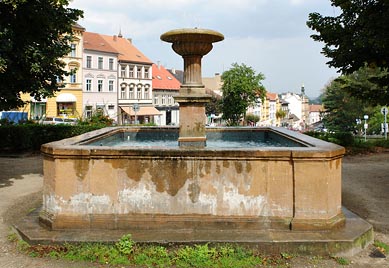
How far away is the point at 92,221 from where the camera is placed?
587cm

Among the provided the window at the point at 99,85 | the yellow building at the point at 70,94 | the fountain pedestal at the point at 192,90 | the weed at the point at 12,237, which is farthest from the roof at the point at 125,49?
the weed at the point at 12,237

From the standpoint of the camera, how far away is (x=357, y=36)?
10633mm

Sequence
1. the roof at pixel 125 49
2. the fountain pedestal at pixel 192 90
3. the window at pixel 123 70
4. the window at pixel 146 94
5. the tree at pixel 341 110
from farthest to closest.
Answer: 1. the window at pixel 146 94
2. the tree at pixel 341 110
3. the roof at pixel 125 49
4. the window at pixel 123 70
5. the fountain pedestal at pixel 192 90

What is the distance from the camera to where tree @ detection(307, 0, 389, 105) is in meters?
9.70

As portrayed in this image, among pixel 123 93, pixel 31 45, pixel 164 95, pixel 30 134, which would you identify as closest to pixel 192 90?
pixel 31 45

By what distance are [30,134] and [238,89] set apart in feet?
142

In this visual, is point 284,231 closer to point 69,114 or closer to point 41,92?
point 41,92

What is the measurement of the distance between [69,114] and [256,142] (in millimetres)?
35249

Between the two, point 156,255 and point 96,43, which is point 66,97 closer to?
point 96,43

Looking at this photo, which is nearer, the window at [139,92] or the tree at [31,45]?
the tree at [31,45]

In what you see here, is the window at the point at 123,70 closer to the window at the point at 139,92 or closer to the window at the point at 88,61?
the window at the point at 139,92

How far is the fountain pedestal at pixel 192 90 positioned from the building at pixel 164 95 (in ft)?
177

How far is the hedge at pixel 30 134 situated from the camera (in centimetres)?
1781

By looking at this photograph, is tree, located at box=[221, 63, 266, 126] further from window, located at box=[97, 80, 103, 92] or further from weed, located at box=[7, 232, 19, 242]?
weed, located at box=[7, 232, 19, 242]
